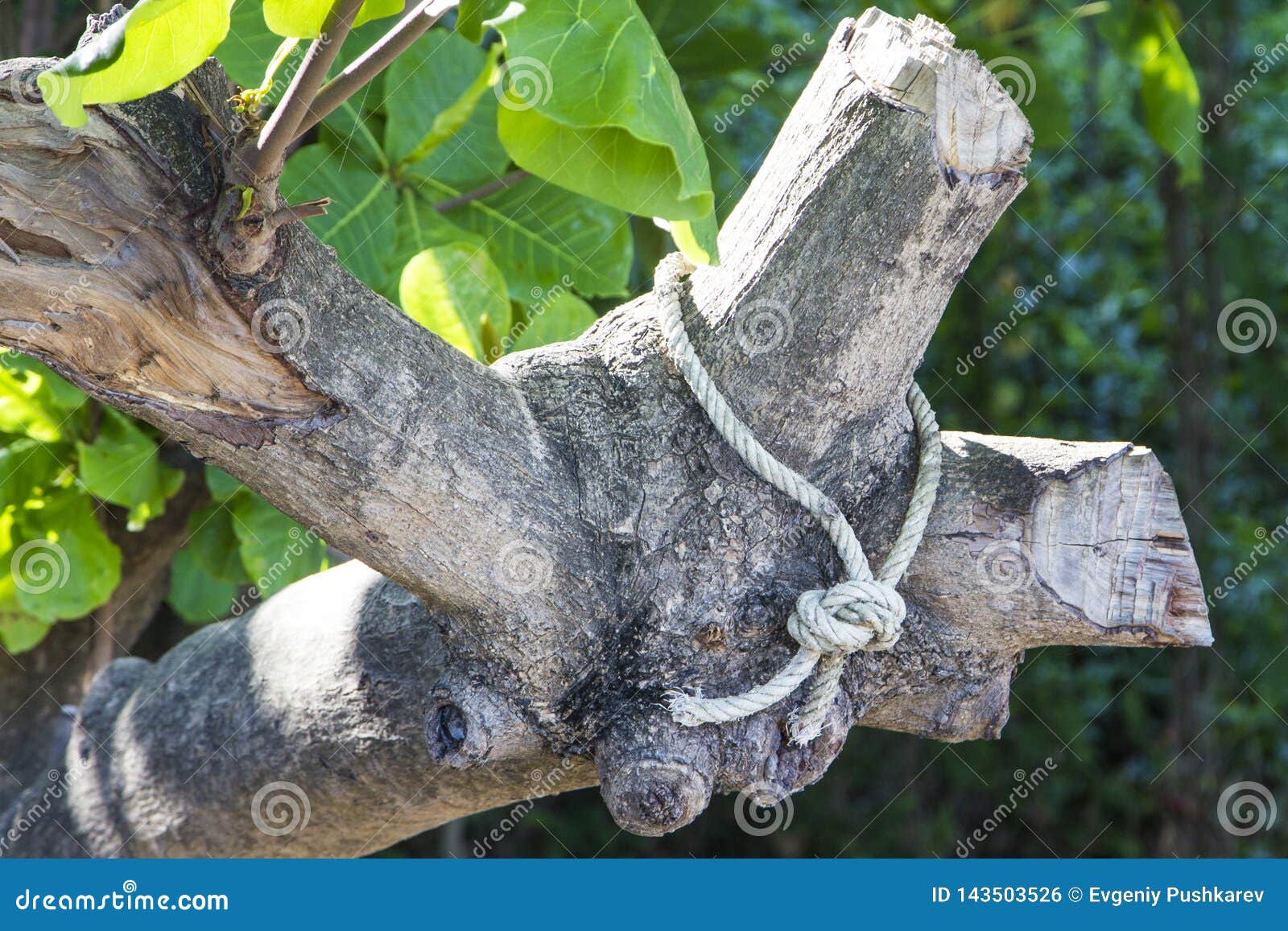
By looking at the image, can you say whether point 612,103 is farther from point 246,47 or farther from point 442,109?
point 442,109

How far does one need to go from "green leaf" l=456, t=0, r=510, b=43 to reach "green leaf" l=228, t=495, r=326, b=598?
53 centimetres

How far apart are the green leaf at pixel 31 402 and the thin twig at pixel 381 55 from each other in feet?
1.92

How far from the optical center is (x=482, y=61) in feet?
3.35

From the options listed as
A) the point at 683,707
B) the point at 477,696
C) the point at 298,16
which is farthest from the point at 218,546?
the point at 298,16

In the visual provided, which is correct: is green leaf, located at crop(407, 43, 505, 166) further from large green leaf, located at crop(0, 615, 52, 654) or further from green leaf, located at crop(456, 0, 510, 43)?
large green leaf, located at crop(0, 615, 52, 654)

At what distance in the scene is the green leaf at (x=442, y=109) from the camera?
98cm

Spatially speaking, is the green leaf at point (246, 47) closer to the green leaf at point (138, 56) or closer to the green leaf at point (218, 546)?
the green leaf at point (138, 56)

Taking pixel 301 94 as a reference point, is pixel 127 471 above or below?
below

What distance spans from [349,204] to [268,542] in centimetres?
31

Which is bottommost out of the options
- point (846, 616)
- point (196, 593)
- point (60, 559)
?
point (196, 593)

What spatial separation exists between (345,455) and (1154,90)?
0.91 metres

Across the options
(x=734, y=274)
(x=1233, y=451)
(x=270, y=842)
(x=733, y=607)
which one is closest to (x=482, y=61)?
(x=734, y=274)

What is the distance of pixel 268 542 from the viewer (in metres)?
1.05

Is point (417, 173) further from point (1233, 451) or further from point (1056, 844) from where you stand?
point (1056, 844)
